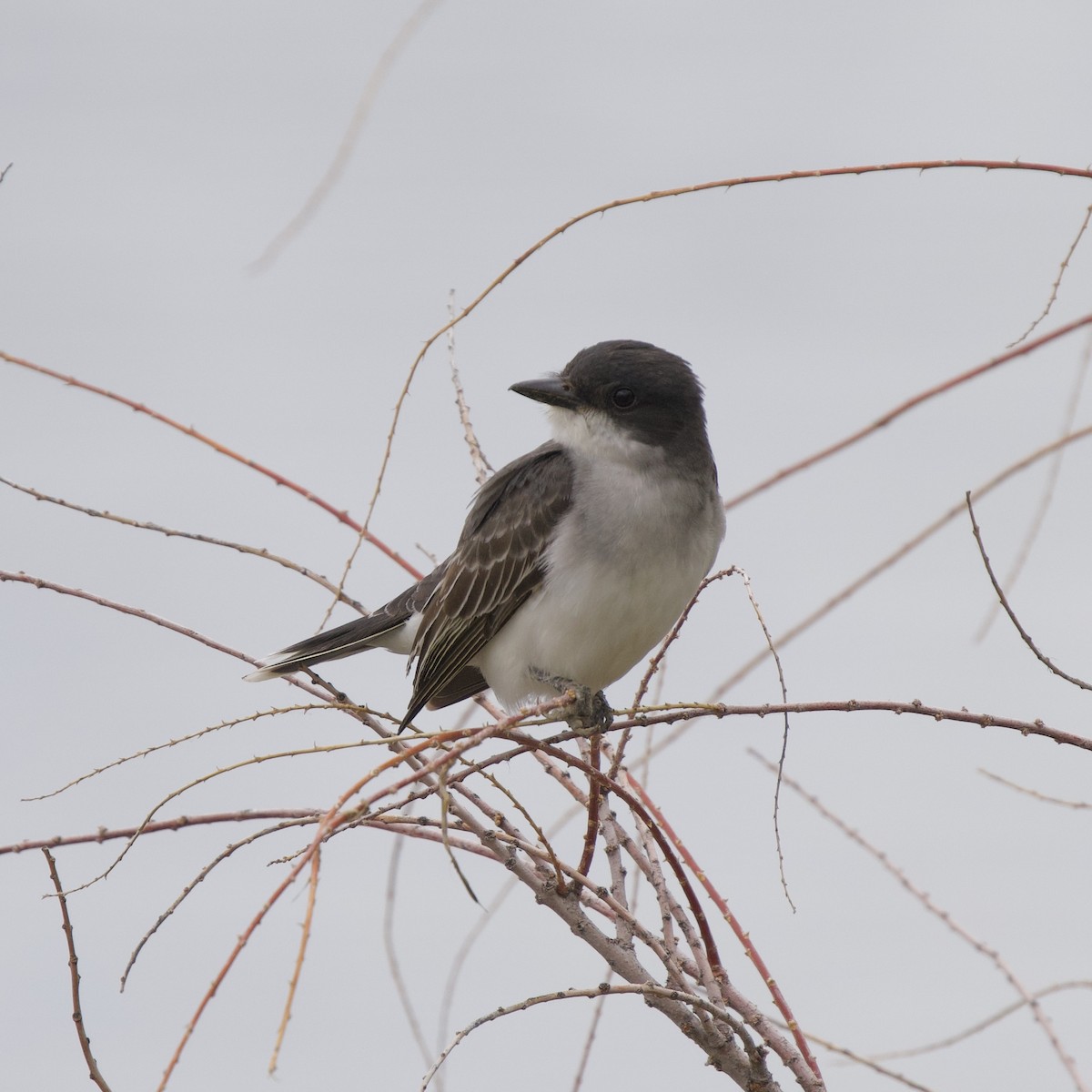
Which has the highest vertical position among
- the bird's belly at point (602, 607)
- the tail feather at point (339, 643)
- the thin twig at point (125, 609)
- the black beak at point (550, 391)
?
the black beak at point (550, 391)

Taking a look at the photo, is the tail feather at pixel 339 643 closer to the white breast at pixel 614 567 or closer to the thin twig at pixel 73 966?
the white breast at pixel 614 567

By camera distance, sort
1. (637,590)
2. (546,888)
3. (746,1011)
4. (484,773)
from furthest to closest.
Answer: (637,590)
(546,888)
(746,1011)
(484,773)

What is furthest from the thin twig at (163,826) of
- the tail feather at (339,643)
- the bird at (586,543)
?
the tail feather at (339,643)

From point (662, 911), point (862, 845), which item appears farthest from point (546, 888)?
point (862, 845)

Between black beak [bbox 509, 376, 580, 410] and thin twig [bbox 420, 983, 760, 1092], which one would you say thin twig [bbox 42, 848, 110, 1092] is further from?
black beak [bbox 509, 376, 580, 410]

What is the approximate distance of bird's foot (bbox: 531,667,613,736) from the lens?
12.8 ft

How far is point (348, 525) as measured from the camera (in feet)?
11.0

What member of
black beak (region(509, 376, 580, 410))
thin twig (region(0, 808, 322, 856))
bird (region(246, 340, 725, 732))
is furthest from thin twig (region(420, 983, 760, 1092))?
black beak (region(509, 376, 580, 410))

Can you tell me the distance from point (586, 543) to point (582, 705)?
487mm

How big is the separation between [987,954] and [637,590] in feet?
4.90

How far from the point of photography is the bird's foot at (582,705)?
12.8 ft

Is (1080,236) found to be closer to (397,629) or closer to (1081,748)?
(1081,748)

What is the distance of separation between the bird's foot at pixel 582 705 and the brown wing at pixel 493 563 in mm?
269

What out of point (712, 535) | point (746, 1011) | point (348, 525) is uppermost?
point (712, 535)
